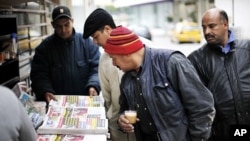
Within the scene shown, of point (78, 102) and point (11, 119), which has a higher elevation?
point (11, 119)

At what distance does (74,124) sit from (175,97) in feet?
1.98

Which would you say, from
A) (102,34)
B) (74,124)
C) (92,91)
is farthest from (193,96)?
(92,91)

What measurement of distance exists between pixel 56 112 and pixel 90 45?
1.12m

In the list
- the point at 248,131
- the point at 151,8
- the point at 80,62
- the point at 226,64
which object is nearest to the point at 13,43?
the point at 80,62

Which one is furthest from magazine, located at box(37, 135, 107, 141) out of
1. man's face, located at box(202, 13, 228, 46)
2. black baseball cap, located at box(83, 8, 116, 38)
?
man's face, located at box(202, 13, 228, 46)

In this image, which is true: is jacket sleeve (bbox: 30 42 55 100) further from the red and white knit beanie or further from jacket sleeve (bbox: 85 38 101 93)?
the red and white knit beanie

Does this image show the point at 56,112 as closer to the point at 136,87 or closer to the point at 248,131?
the point at 136,87

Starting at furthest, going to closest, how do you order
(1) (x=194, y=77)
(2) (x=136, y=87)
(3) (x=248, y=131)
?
(3) (x=248, y=131) < (2) (x=136, y=87) < (1) (x=194, y=77)

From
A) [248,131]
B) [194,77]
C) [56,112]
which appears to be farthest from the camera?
[248,131]

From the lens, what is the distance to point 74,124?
1.66 m

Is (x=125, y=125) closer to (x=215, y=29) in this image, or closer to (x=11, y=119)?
(x=11, y=119)

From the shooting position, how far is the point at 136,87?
1699 millimetres

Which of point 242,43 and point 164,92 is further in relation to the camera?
point 242,43

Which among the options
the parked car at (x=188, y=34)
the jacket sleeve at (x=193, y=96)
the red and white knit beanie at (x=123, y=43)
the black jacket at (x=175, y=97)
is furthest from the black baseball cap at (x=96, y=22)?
the parked car at (x=188, y=34)
